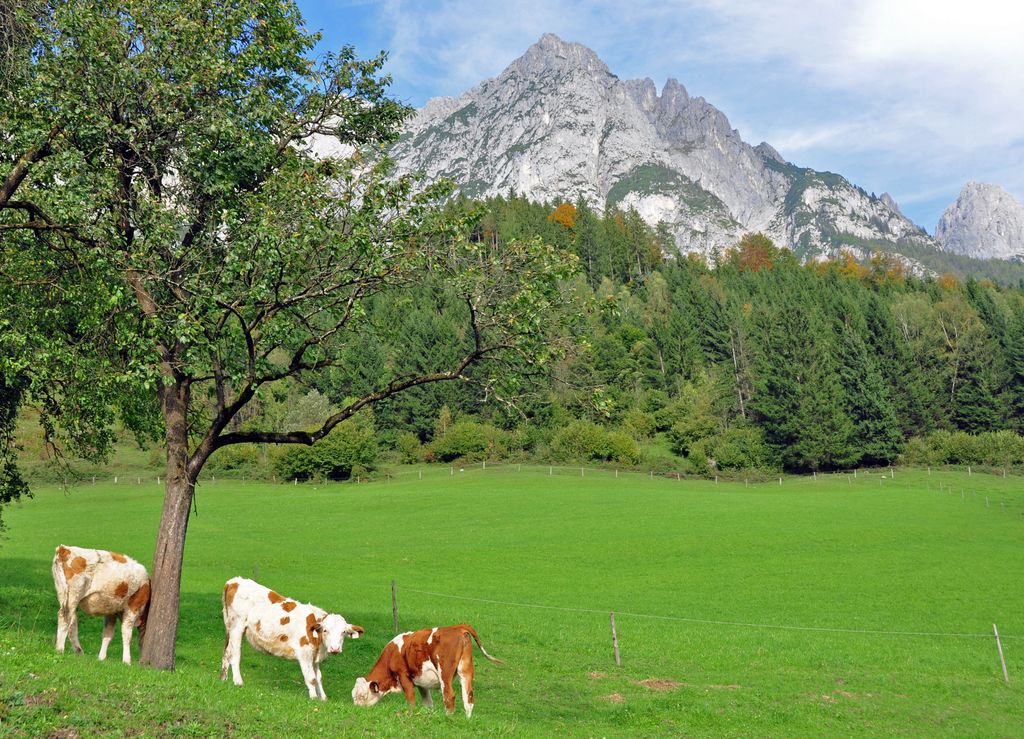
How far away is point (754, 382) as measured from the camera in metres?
116

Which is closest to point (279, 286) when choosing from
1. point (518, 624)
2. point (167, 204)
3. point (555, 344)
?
point (167, 204)

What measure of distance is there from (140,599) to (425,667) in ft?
21.5

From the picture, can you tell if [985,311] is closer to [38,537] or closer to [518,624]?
[518,624]

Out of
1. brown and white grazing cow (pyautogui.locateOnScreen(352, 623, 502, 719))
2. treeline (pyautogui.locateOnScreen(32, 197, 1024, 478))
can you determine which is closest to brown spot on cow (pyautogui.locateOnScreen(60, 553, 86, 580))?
brown and white grazing cow (pyautogui.locateOnScreen(352, 623, 502, 719))

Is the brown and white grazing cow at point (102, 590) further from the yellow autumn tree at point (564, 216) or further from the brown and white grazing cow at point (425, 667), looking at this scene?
the yellow autumn tree at point (564, 216)

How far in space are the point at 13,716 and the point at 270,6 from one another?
53.8ft

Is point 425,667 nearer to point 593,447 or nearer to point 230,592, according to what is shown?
point 230,592

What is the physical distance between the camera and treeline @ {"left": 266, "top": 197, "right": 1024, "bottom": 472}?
342 ft

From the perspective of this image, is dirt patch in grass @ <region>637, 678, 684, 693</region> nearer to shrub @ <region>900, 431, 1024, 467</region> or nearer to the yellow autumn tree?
shrub @ <region>900, 431, 1024, 467</region>

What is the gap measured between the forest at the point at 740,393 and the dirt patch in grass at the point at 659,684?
61.9 m

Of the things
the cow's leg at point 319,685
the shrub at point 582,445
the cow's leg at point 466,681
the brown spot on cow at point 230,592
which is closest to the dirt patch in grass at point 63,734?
the cow's leg at point 319,685

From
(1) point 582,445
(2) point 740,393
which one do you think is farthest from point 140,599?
(2) point 740,393

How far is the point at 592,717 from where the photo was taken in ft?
53.7

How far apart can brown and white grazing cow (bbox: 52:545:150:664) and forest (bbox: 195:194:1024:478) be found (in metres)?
66.4
